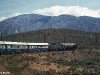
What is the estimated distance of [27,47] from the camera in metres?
90.6

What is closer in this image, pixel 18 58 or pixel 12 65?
pixel 12 65

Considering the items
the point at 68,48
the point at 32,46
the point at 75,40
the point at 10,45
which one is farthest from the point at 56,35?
the point at 10,45

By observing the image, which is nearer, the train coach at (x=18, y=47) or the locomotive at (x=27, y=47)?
the train coach at (x=18, y=47)

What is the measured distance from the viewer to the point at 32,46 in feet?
305

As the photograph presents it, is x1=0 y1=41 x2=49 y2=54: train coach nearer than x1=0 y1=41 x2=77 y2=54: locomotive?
Yes

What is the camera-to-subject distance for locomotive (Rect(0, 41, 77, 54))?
258 ft

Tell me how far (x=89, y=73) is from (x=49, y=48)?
50.3 meters

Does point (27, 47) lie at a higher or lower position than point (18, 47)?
lower

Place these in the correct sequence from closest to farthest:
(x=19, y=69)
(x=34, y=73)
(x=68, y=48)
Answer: (x=34, y=73) → (x=19, y=69) → (x=68, y=48)

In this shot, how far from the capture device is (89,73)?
53344 mm

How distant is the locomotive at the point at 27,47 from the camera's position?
7869 centimetres

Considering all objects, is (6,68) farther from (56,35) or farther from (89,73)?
(56,35)

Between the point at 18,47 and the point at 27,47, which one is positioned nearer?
the point at 18,47

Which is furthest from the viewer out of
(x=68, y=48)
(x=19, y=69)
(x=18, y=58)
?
(x=68, y=48)
